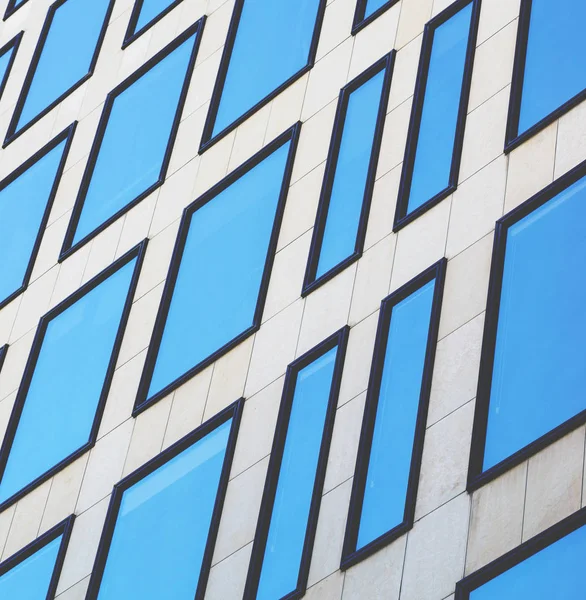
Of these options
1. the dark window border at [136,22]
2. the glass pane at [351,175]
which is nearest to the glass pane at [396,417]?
the glass pane at [351,175]

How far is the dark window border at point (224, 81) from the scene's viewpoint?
100.0 ft

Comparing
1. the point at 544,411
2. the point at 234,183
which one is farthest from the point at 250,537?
the point at 234,183

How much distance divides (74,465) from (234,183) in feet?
20.1

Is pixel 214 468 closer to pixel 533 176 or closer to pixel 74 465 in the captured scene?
pixel 74 465

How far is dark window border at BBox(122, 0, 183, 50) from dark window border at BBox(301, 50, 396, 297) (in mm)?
8325

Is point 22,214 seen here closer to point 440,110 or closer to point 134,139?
point 134,139

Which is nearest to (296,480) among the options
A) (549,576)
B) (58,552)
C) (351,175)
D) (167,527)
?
(167,527)

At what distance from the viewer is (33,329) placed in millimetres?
32125

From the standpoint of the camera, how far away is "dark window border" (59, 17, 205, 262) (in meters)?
32.1

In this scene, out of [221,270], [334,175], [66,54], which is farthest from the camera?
[66,54]

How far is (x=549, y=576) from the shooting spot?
18859mm

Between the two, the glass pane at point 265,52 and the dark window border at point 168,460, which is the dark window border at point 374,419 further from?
the glass pane at point 265,52

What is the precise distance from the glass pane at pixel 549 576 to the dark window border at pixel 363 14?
526 inches

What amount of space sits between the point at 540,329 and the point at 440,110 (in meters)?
6.09
